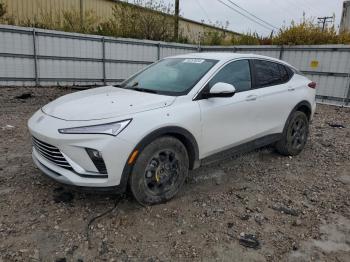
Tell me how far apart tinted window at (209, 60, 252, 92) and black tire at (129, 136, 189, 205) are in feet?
3.27

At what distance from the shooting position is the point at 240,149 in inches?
157

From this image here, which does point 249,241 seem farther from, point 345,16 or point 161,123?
point 345,16

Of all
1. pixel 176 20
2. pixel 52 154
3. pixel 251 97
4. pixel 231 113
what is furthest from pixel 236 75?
pixel 176 20

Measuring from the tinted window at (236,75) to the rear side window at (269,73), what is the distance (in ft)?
0.63

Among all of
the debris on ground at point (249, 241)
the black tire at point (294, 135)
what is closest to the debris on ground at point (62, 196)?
the debris on ground at point (249, 241)

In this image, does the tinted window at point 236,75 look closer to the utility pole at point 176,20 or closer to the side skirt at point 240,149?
the side skirt at point 240,149

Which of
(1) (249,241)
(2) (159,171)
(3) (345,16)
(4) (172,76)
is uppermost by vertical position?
(3) (345,16)

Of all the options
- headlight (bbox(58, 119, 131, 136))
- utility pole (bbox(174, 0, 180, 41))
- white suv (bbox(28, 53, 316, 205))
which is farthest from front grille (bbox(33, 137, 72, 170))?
utility pole (bbox(174, 0, 180, 41))

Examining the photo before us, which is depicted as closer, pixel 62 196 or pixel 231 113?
pixel 62 196

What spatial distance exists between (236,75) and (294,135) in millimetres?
1733

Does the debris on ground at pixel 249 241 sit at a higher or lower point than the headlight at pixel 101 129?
lower

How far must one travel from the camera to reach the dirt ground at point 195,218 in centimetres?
258

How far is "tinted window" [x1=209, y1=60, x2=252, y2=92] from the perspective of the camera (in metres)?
3.73

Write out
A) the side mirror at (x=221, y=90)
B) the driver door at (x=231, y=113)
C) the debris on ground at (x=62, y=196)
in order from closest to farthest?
the debris on ground at (x=62, y=196)
the side mirror at (x=221, y=90)
the driver door at (x=231, y=113)
